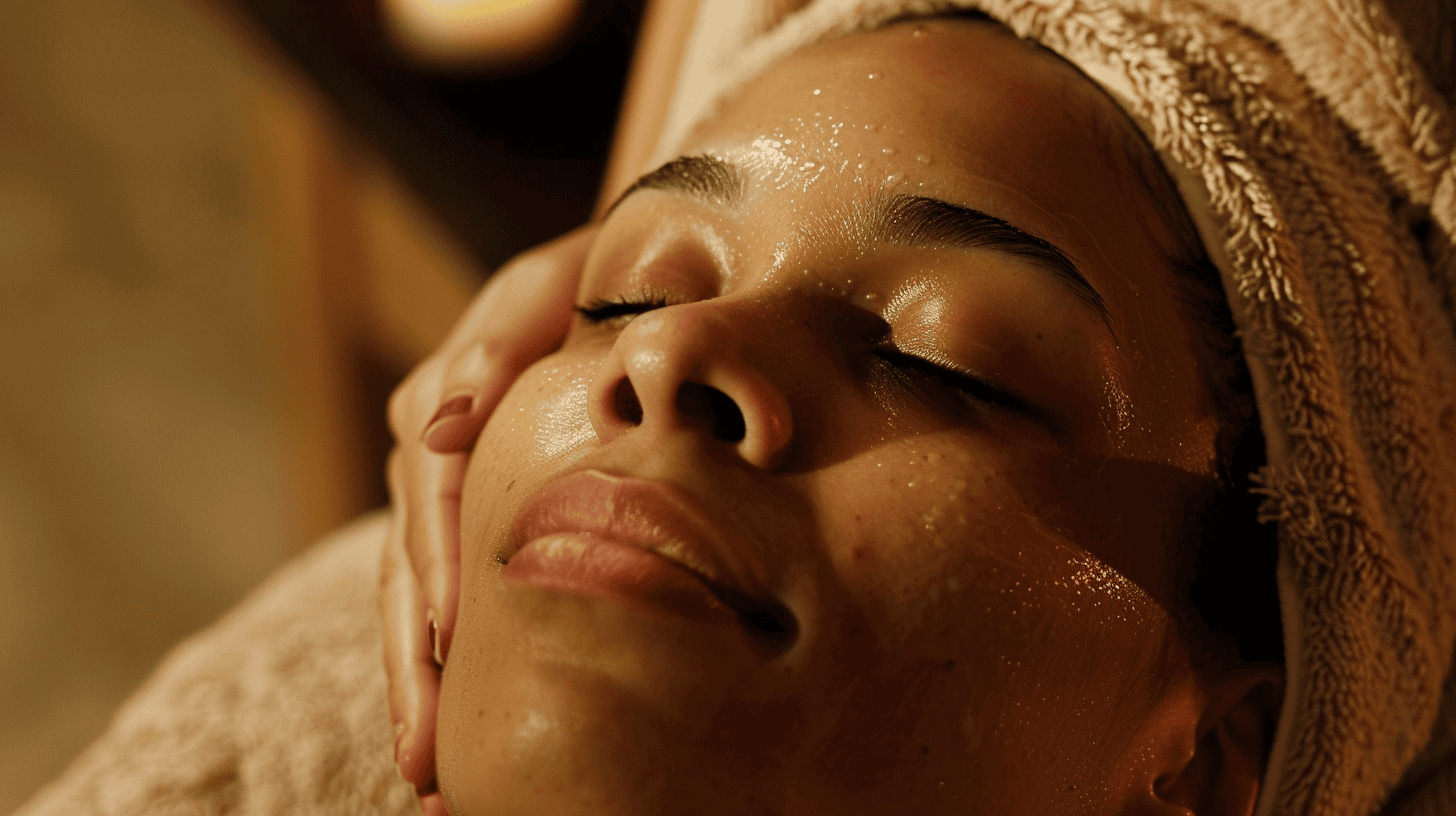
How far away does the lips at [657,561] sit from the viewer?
0.49m

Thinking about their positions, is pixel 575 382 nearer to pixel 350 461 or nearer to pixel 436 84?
pixel 436 84

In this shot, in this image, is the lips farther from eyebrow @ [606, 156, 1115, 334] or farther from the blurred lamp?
the blurred lamp

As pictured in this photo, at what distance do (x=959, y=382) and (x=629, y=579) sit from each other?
0.21 meters

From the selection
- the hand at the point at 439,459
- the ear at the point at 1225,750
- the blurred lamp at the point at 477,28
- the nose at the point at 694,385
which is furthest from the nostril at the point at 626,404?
the blurred lamp at the point at 477,28

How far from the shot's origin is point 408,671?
717mm

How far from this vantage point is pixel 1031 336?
0.58 metres

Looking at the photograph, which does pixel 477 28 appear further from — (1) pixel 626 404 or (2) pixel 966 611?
(2) pixel 966 611

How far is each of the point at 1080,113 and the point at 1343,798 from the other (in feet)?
1.56

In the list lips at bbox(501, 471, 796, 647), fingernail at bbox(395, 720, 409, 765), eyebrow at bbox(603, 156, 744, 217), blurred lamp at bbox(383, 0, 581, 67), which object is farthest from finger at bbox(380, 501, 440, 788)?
blurred lamp at bbox(383, 0, 581, 67)

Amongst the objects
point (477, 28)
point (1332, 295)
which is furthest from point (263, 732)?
point (477, 28)

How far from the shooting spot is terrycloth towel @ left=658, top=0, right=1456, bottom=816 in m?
0.67

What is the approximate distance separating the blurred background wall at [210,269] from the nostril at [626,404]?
1493 millimetres

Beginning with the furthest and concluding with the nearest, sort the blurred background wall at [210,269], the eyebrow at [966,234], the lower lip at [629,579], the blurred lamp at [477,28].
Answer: the blurred background wall at [210,269] → the blurred lamp at [477,28] → the eyebrow at [966,234] → the lower lip at [629,579]

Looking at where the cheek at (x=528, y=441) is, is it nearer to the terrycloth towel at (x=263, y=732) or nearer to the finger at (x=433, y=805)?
the finger at (x=433, y=805)
